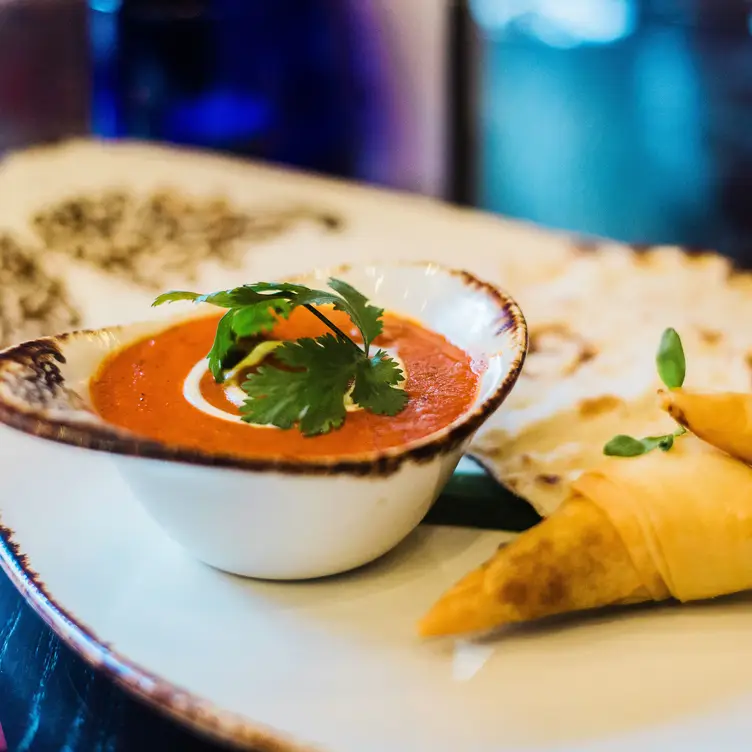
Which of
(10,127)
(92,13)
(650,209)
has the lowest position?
(650,209)

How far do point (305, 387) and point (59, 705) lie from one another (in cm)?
46

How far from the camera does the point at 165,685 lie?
0.91 meters

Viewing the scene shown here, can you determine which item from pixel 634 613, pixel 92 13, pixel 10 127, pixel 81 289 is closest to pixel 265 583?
pixel 634 613

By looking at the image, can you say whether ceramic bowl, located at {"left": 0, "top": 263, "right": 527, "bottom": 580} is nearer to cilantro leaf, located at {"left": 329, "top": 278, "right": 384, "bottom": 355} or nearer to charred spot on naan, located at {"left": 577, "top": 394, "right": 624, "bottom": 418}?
cilantro leaf, located at {"left": 329, "top": 278, "right": 384, "bottom": 355}

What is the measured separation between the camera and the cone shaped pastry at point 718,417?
107 cm

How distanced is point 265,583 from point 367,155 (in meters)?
3.61

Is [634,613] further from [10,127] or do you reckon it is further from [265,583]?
[10,127]

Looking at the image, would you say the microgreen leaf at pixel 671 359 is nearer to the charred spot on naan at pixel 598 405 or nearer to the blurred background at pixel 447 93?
the charred spot on naan at pixel 598 405

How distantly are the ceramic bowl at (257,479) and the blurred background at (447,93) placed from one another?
2.51m

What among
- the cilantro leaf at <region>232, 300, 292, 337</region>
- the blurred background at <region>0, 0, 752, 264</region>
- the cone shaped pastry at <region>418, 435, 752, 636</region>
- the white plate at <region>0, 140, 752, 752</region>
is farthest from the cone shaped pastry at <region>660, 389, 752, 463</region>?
the blurred background at <region>0, 0, 752, 264</region>

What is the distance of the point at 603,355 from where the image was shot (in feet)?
5.67

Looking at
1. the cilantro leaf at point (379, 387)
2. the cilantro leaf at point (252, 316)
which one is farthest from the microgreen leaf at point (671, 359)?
the cilantro leaf at point (252, 316)

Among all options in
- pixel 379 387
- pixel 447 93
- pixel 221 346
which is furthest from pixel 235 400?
pixel 447 93

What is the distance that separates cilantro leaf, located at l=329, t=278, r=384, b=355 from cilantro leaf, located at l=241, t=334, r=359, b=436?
91 millimetres
